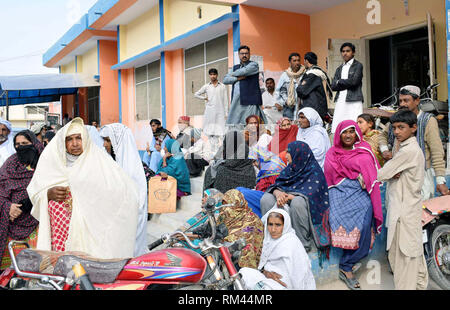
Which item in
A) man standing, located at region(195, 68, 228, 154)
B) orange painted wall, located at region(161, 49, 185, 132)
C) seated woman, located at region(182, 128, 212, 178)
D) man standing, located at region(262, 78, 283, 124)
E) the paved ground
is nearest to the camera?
the paved ground

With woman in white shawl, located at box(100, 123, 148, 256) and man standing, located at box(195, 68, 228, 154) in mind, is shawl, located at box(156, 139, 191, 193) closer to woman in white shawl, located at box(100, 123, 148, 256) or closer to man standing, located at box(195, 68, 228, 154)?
man standing, located at box(195, 68, 228, 154)

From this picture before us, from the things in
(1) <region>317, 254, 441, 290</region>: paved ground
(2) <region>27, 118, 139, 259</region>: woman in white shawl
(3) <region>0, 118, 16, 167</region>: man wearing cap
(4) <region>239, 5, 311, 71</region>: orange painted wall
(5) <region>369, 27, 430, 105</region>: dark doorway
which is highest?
(4) <region>239, 5, 311, 71</region>: orange painted wall

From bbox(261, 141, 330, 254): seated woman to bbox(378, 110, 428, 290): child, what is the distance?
0.61 m

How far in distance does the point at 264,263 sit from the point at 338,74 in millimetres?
3403

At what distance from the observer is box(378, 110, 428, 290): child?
334 centimetres

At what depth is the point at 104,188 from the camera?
2980mm

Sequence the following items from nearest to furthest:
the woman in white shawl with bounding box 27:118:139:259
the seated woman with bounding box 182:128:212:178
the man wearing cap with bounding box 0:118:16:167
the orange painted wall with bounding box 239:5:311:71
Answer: the woman in white shawl with bounding box 27:118:139:259
the man wearing cap with bounding box 0:118:16:167
the seated woman with bounding box 182:128:212:178
the orange painted wall with bounding box 239:5:311:71

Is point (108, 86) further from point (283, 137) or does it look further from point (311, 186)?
point (311, 186)

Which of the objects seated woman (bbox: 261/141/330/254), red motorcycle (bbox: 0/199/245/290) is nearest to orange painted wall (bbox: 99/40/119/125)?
seated woman (bbox: 261/141/330/254)

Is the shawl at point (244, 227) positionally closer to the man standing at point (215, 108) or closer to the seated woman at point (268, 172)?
the seated woman at point (268, 172)

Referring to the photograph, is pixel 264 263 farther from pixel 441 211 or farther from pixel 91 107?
pixel 91 107

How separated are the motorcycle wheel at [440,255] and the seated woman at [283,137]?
233 cm

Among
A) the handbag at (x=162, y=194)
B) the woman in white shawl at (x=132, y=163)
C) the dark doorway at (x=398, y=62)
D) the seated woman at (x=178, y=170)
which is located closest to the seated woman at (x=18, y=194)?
the woman in white shawl at (x=132, y=163)

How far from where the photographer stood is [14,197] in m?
3.41
